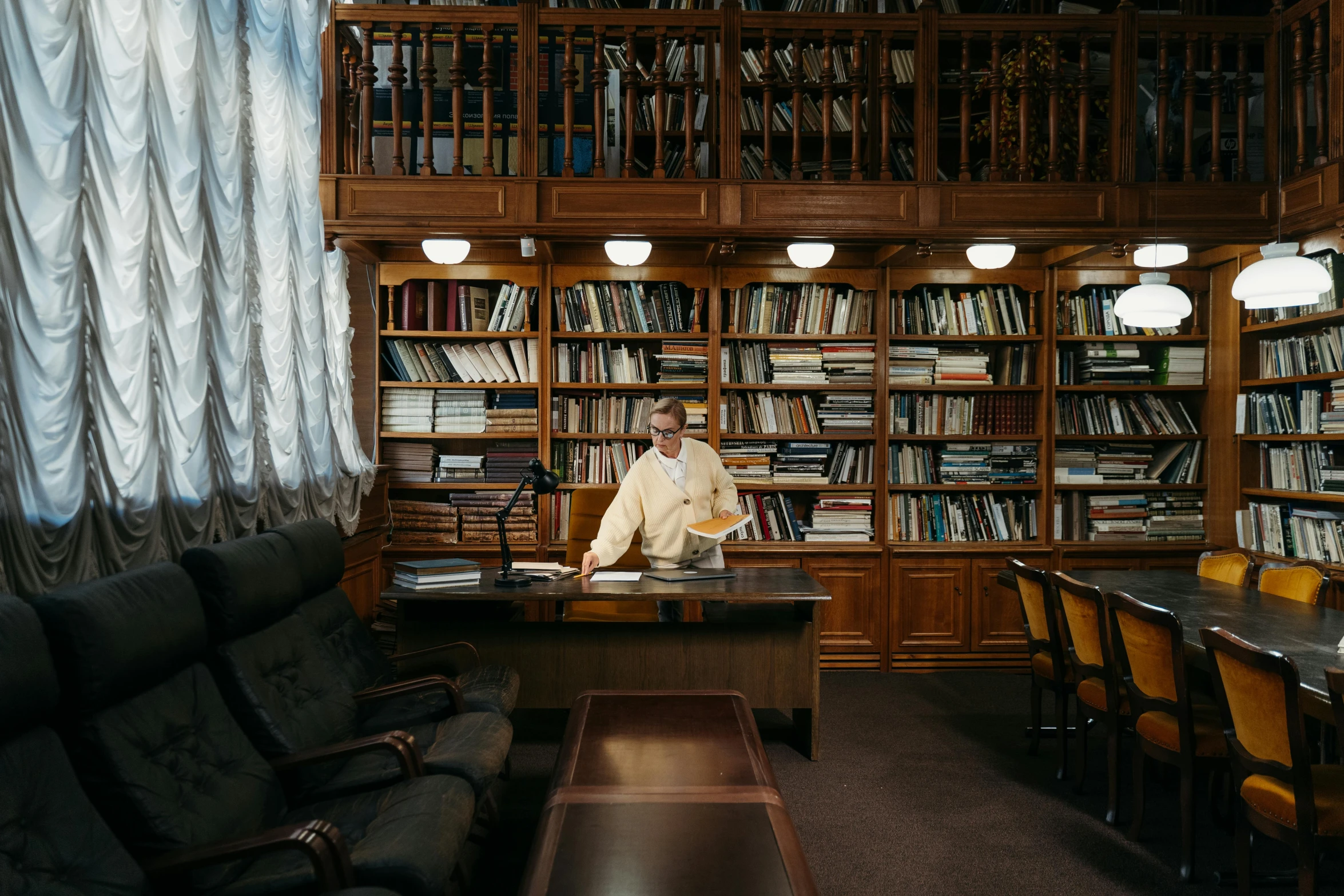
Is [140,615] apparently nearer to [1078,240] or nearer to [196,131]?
[196,131]

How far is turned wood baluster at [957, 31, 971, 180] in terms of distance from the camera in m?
4.79

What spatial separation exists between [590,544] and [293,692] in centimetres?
205

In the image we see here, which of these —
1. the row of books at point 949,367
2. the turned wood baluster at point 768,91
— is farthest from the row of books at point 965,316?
the turned wood baluster at point 768,91

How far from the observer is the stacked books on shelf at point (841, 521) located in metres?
5.62

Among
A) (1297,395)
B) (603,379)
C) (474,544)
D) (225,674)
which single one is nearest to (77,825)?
(225,674)

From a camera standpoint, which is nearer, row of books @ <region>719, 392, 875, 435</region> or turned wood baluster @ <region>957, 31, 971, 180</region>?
turned wood baluster @ <region>957, 31, 971, 180</region>

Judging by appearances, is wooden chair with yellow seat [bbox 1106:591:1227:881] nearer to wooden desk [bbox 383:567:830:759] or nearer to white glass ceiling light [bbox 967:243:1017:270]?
wooden desk [bbox 383:567:830:759]

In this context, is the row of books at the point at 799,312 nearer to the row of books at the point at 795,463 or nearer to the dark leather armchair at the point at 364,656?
the row of books at the point at 795,463

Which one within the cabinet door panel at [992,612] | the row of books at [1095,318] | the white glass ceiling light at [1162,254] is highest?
the white glass ceiling light at [1162,254]

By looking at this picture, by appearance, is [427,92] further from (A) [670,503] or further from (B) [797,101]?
(A) [670,503]

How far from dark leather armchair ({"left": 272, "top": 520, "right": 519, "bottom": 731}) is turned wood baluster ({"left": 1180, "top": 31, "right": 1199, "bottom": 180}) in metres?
4.41

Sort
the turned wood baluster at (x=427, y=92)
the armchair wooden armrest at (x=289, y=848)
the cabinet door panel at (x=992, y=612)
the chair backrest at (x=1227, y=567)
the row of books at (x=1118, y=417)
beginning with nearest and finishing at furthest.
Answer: the armchair wooden armrest at (x=289, y=848) < the chair backrest at (x=1227, y=567) < the turned wood baluster at (x=427, y=92) < the cabinet door panel at (x=992, y=612) < the row of books at (x=1118, y=417)

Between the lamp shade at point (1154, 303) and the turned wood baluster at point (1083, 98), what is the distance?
117cm

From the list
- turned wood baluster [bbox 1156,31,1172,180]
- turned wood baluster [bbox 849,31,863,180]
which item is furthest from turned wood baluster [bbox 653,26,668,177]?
turned wood baluster [bbox 1156,31,1172,180]
